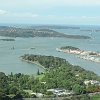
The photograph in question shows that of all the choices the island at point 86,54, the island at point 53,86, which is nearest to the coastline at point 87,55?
the island at point 86,54

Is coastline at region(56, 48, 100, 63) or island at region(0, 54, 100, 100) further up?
island at region(0, 54, 100, 100)

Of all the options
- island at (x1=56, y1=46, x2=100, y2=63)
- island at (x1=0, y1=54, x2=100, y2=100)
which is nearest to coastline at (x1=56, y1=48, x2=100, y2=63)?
island at (x1=56, y1=46, x2=100, y2=63)

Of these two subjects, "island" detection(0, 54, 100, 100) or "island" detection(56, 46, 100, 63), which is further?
"island" detection(56, 46, 100, 63)

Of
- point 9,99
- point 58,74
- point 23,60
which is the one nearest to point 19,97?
point 9,99

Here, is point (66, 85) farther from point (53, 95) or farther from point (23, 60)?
point (23, 60)

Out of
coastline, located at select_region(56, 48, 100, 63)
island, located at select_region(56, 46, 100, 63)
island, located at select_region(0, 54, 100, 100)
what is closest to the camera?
island, located at select_region(0, 54, 100, 100)

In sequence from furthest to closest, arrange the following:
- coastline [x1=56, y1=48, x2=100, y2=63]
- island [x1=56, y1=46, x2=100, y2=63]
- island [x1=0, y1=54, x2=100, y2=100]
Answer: island [x1=56, y1=46, x2=100, y2=63] → coastline [x1=56, y1=48, x2=100, y2=63] → island [x1=0, y1=54, x2=100, y2=100]

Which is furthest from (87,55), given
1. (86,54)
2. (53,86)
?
(53,86)

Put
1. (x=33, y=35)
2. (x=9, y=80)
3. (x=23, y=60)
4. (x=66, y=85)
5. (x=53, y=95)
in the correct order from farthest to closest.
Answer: (x=33, y=35)
(x=23, y=60)
(x=9, y=80)
(x=66, y=85)
(x=53, y=95)

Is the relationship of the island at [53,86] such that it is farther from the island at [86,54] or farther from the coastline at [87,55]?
the island at [86,54]

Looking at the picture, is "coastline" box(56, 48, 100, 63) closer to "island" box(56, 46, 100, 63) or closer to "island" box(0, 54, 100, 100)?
"island" box(56, 46, 100, 63)

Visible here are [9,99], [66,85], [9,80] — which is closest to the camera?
[9,99]
